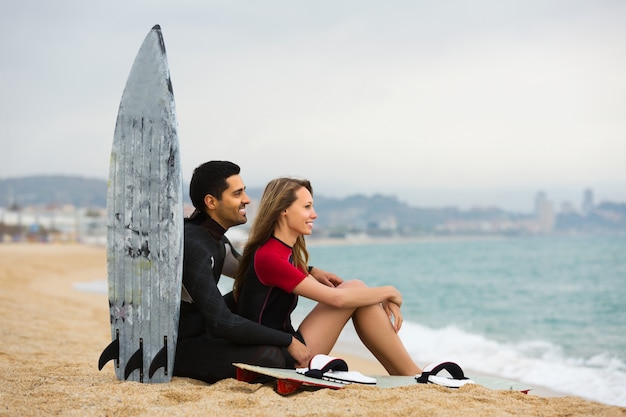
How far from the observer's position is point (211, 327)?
3.41 metres

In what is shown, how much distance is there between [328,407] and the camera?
9.63ft

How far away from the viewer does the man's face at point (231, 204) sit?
3576mm

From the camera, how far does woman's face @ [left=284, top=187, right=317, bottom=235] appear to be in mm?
3549

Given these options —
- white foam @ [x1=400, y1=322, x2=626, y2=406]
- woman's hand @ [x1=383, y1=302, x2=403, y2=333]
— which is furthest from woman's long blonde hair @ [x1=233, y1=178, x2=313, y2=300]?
white foam @ [x1=400, y1=322, x2=626, y2=406]

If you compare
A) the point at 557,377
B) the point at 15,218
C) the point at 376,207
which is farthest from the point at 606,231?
the point at 557,377

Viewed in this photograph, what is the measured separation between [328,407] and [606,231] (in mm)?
99872

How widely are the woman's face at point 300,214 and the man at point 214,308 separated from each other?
0.26 metres

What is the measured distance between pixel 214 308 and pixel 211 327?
0.11 meters

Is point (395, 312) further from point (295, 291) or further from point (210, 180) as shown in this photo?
point (210, 180)

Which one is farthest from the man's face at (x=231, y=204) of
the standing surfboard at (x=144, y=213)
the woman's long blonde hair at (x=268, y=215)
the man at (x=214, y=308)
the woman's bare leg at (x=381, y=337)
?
the woman's bare leg at (x=381, y=337)

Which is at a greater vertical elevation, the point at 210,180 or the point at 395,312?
the point at 210,180

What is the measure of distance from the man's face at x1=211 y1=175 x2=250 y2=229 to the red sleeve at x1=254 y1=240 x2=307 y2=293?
0.81 ft

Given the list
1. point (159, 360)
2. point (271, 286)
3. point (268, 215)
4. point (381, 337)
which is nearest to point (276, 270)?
point (271, 286)

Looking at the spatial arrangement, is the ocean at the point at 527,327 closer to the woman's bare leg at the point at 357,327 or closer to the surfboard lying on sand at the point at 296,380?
the surfboard lying on sand at the point at 296,380
